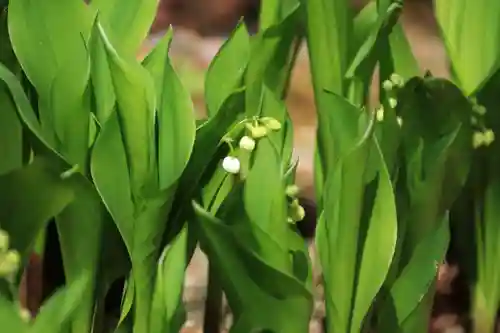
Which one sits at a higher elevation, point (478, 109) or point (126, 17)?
point (126, 17)

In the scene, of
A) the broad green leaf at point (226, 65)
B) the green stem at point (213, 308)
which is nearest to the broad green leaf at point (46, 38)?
the broad green leaf at point (226, 65)

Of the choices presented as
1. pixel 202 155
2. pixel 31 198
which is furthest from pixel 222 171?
pixel 31 198

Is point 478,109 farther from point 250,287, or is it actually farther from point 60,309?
point 60,309

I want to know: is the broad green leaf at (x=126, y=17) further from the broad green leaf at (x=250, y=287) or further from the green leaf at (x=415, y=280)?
the green leaf at (x=415, y=280)

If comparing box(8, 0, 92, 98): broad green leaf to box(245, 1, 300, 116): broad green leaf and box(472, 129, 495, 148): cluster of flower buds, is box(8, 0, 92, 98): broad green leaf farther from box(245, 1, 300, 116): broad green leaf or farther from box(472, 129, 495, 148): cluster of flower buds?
box(472, 129, 495, 148): cluster of flower buds

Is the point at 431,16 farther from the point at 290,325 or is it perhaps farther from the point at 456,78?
the point at 290,325

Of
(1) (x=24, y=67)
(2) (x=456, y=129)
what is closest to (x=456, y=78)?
(2) (x=456, y=129)
